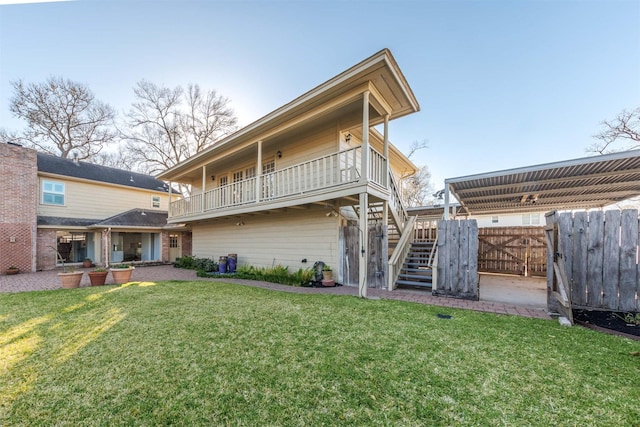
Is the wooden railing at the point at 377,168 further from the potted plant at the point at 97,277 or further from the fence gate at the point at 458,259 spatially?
the potted plant at the point at 97,277

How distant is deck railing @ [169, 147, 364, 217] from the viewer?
704 centimetres

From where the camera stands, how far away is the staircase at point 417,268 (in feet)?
22.6

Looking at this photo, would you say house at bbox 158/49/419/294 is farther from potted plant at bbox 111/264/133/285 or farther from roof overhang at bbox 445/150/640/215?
potted plant at bbox 111/264/133/285

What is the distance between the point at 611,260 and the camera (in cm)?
448

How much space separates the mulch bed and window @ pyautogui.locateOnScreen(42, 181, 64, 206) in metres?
21.2

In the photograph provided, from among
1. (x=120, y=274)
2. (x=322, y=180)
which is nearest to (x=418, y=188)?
(x=322, y=180)

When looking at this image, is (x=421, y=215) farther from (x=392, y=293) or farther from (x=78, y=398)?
(x=78, y=398)

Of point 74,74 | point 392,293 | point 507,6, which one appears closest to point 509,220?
point 507,6

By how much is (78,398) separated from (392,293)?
232 inches

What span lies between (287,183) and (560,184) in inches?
352

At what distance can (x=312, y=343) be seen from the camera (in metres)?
3.32

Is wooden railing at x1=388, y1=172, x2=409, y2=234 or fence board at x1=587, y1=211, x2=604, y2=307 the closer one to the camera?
fence board at x1=587, y1=211, x2=604, y2=307

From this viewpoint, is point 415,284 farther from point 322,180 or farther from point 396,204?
point 322,180

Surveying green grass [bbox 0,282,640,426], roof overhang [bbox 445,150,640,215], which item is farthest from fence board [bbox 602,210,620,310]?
roof overhang [bbox 445,150,640,215]
